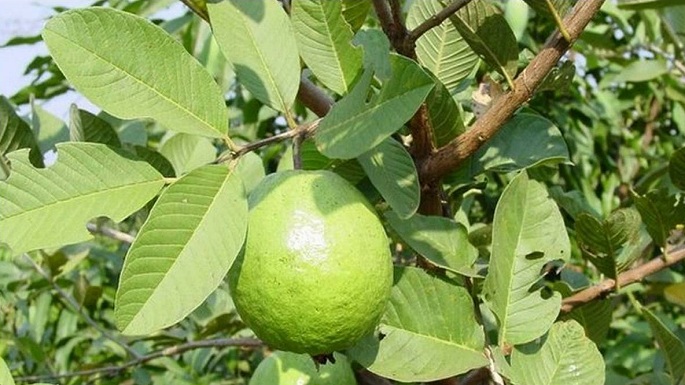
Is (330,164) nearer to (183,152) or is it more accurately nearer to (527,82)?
(527,82)

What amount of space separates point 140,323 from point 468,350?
32cm

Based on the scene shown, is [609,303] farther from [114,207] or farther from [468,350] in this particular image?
[114,207]

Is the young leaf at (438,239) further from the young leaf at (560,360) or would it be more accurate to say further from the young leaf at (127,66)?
the young leaf at (127,66)

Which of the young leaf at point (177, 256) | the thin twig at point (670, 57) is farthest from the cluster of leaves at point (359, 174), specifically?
the thin twig at point (670, 57)

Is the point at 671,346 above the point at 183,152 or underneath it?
underneath

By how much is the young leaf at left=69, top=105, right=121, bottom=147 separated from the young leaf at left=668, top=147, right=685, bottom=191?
650 mm

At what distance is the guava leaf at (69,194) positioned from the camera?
74 cm

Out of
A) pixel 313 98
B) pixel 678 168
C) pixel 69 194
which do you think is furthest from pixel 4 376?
pixel 678 168

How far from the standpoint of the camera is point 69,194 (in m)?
0.74

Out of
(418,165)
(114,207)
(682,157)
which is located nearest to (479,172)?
(418,165)

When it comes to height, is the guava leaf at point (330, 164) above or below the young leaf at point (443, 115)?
below

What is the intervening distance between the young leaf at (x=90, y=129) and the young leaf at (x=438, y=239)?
411mm

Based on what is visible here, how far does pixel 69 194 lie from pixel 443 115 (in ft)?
1.14

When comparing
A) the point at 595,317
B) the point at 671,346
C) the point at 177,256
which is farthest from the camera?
the point at 595,317
